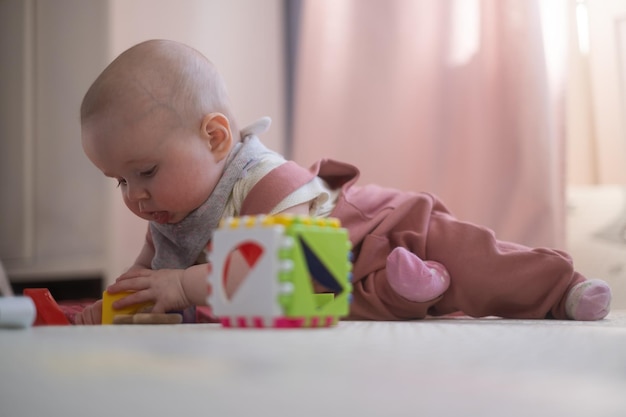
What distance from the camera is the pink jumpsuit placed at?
1.03 metres

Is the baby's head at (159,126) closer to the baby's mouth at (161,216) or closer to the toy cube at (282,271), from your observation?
the baby's mouth at (161,216)

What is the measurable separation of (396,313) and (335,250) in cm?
48

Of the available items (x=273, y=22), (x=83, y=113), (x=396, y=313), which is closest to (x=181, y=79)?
(x=83, y=113)

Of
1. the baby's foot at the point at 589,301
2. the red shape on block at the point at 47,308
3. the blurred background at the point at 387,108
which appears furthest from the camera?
the blurred background at the point at 387,108

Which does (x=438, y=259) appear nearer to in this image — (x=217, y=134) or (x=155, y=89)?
(x=217, y=134)

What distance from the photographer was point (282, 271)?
0.54 metres

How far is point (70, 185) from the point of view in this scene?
163 cm

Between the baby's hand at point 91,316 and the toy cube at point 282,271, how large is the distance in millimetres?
450

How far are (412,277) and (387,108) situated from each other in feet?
2.88

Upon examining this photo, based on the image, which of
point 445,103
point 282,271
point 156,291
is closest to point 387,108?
point 445,103

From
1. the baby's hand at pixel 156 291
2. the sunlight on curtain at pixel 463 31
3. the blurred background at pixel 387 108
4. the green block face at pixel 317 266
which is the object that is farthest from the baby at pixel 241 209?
the sunlight on curtain at pixel 463 31

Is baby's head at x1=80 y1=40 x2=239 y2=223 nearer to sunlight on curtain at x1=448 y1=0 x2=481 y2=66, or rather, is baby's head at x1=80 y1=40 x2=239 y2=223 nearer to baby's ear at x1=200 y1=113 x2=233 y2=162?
baby's ear at x1=200 y1=113 x2=233 y2=162

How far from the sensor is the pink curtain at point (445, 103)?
60.4 inches

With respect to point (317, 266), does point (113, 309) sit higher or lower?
lower
